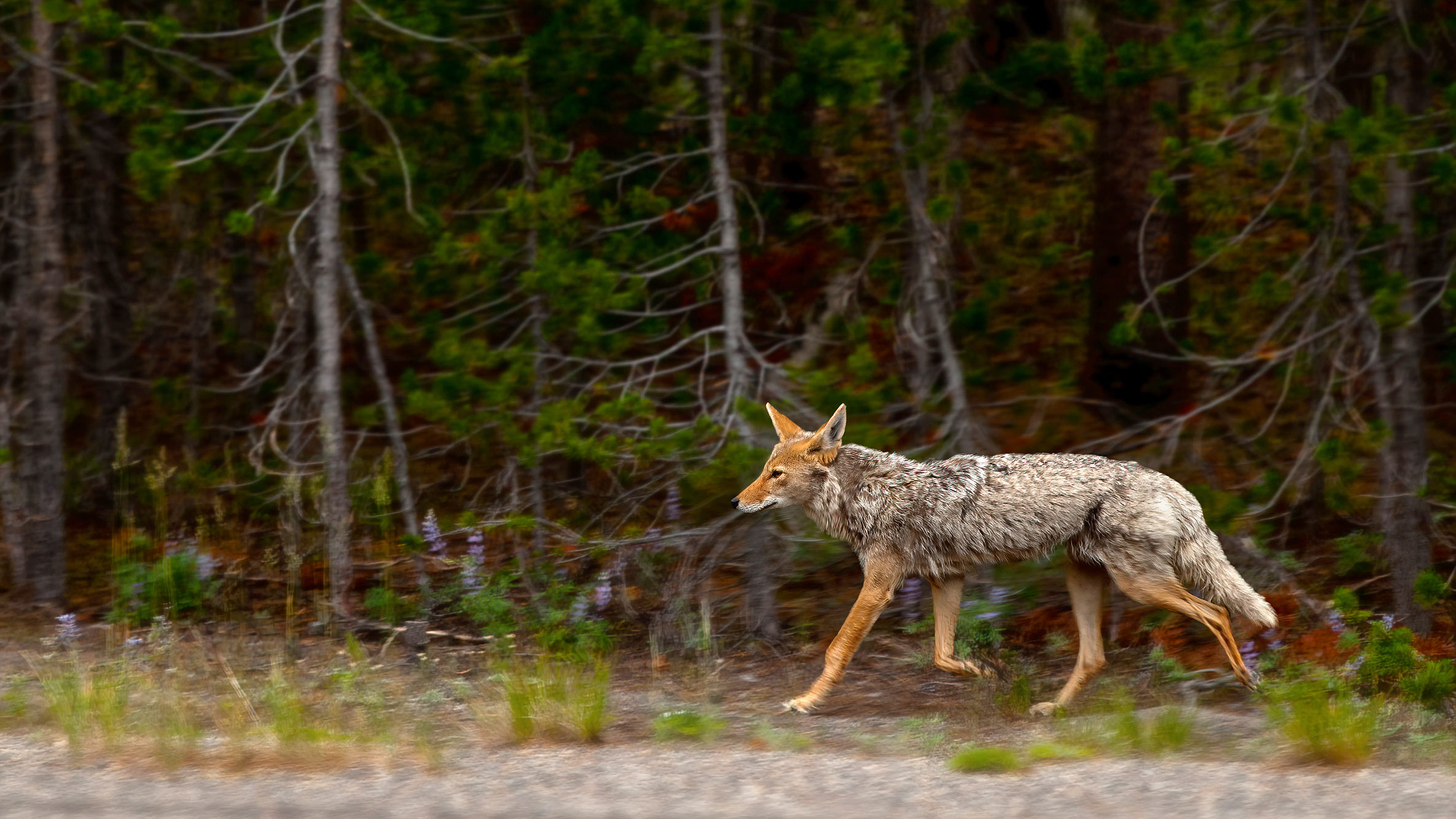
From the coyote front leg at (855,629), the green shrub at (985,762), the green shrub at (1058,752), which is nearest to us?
the green shrub at (985,762)

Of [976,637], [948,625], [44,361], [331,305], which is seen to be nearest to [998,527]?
[948,625]

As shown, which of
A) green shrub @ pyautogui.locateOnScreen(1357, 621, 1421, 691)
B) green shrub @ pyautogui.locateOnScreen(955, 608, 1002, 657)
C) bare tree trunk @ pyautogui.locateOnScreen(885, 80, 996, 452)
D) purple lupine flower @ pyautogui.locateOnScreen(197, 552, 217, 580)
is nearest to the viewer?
green shrub @ pyautogui.locateOnScreen(1357, 621, 1421, 691)

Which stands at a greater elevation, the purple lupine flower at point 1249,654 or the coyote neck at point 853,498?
the coyote neck at point 853,498

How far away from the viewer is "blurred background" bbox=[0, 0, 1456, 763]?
10312mm

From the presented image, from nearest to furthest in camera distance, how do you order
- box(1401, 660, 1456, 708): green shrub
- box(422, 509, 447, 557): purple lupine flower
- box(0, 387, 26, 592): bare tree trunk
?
box(1401, 660, 1456, 708): green shrub
box(422, 509, 447, 557): purple lupine flower
box(0, 387, 26, 592): bare tree trunk

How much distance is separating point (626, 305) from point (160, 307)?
6.90 meters

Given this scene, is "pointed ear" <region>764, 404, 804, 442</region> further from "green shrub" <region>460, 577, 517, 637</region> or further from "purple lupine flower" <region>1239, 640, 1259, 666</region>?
"purple lupine flower" <region>1239, 640, 1259, 666</region>

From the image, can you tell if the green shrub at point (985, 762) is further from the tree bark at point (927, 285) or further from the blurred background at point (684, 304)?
the tree bark at point (927, 285)

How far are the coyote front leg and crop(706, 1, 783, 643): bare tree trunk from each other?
2.12 metres

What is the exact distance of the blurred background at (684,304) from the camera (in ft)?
33.8

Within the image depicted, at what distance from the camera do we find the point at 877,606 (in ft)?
27.8

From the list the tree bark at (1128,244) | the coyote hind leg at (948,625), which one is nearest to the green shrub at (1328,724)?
the coyote hind leg at (948,625)

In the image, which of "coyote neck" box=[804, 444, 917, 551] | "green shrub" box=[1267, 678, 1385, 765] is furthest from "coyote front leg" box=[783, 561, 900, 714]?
"green shrub" box=[1267, 678, 1385, 765]

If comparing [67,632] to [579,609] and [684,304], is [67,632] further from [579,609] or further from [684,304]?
[684,304]
